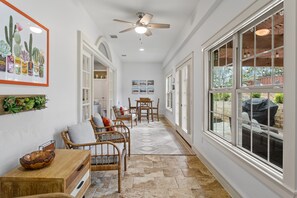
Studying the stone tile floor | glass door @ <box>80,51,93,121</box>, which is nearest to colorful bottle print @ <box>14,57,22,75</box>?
the stone tile floor

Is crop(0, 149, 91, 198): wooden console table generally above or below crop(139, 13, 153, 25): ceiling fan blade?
below

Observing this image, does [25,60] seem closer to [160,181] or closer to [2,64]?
[2,64]

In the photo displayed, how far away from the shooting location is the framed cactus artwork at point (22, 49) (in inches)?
62.2

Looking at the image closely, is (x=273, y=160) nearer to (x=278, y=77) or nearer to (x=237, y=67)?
(x=278, y=77)

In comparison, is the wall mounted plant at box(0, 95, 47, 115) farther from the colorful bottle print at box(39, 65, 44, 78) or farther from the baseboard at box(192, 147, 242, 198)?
the baseboard at box(192, 147, 242, 198)

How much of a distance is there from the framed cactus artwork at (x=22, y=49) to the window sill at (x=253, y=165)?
2365mm

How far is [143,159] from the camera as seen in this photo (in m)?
3.68

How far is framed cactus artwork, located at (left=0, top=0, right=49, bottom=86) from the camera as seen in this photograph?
1579 mm

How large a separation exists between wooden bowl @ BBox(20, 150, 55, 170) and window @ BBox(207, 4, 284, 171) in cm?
203

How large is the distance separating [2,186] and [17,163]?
32 centimetres

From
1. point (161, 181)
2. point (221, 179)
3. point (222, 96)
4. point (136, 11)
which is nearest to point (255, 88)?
point (222, 96)

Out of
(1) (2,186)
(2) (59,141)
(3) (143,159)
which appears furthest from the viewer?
(3) (143,159)

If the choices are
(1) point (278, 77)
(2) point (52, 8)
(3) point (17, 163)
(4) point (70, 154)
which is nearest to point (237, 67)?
(1) point (278, 77)

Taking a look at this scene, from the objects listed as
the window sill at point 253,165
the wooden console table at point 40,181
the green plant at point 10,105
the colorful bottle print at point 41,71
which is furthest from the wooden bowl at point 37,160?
the window sill at point 253,165
